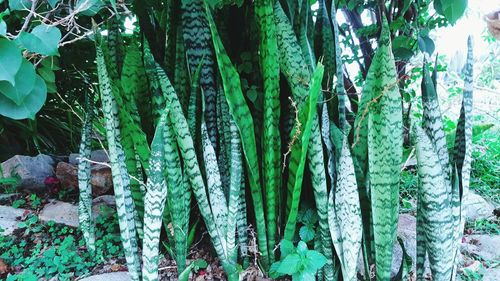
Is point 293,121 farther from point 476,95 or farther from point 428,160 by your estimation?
point 476,95

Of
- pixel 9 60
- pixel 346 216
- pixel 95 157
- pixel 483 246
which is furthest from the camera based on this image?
pixel 95 157

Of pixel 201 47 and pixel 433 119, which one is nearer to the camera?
pixel 433 119

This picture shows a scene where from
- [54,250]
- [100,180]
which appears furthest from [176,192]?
[100,180]

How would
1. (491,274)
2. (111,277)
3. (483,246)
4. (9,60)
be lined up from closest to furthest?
(9,60) < (111,277) < (491,274) < (483,246)

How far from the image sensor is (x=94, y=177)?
185 cm

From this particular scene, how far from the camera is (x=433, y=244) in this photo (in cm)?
97

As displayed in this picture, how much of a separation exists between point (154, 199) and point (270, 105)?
1.23 feet

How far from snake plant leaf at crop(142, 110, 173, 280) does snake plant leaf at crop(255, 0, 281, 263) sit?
286 millimetres

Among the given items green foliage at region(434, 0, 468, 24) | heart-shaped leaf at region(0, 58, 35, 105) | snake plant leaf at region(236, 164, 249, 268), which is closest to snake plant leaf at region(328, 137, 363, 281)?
snake plant leaf at region(236, 164, 249, 268)

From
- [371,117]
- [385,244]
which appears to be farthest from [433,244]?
[371,117]

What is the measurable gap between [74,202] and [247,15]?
1.14 m

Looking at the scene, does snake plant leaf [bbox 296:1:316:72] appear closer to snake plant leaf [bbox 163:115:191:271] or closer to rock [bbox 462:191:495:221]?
snake plant leaf [bbox 163:115:191:271]

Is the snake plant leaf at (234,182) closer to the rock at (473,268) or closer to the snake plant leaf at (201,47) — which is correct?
the snake plant leaf at (201,47)

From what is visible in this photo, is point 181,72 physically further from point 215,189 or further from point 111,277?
point 111,277
